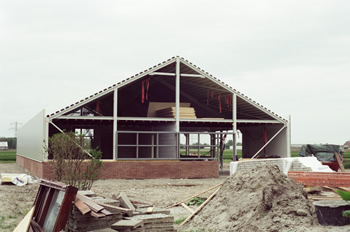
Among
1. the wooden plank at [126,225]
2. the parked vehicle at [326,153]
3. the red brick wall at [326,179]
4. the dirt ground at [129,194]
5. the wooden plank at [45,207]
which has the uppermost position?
the parked vehicle at [326,153]

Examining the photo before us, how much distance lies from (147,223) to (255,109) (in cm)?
1724

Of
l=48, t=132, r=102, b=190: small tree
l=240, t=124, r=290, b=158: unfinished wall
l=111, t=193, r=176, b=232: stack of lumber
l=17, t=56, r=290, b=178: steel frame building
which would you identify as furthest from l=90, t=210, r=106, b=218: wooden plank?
l=240, t=124, r=290, b=158: unfinished wall

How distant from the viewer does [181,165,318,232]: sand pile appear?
31.7 feet

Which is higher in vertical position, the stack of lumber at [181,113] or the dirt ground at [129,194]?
the stack of lumber at [181,113]

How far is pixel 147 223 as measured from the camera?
10180 mm

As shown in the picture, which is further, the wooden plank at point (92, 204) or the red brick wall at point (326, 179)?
the red brick wall at point (326, 179)

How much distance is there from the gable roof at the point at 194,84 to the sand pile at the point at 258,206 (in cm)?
1194

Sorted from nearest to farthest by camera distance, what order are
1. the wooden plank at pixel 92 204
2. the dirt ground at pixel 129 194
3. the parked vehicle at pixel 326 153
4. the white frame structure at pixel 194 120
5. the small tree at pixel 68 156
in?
the wooden plank at pixel 92 204
the dirt ground at pixel 129 194
the small tree at pixel 68 156
the white frame structure at pixel 194 120
the parked vehicle at pixel 326 153

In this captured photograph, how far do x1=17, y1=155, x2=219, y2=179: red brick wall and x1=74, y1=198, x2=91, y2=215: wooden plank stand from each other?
42.4ft

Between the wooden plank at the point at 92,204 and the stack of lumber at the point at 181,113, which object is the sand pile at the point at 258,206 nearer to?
the wooden plank at the point at 92,204

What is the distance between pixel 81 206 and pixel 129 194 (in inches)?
287

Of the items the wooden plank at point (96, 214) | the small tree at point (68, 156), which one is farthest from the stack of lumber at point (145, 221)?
the small tree at point (68, 156)

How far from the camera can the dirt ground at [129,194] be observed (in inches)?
456

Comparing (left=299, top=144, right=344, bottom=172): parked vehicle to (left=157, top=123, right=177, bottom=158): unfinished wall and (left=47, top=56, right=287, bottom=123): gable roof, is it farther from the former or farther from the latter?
(left=157, top=123, right=177, bottom=158): unfinished wall
